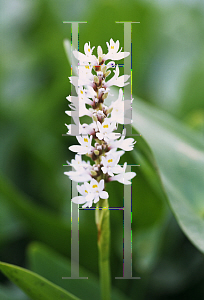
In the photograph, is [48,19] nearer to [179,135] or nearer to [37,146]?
[37,146]

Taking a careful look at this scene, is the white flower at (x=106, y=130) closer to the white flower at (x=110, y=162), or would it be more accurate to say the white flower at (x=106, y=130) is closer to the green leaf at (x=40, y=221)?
the white flower at (x=110, y=162)

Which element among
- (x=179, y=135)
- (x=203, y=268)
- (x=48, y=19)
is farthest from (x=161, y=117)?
(x=48, y=19)

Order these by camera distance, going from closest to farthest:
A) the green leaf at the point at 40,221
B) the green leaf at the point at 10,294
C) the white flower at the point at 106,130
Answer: the white flower at the point at 106,130 < the green leaf at the point at 10,294 < the green leaf at the point at 40,221

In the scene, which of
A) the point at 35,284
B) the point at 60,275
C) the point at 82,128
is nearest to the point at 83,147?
the point at 82,128

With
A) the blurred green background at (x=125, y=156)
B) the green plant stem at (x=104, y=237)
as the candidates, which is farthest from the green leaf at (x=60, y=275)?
the green plant stem at (x=104, y=237)

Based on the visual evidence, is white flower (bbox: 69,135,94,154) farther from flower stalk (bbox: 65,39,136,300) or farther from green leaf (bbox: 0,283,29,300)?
green leaf (bbox: 0,283,29,300)

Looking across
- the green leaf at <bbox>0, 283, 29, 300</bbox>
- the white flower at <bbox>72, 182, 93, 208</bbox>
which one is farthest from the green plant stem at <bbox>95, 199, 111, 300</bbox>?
the green leaf at <bbox>0, 283, 29, 300</bbox>
